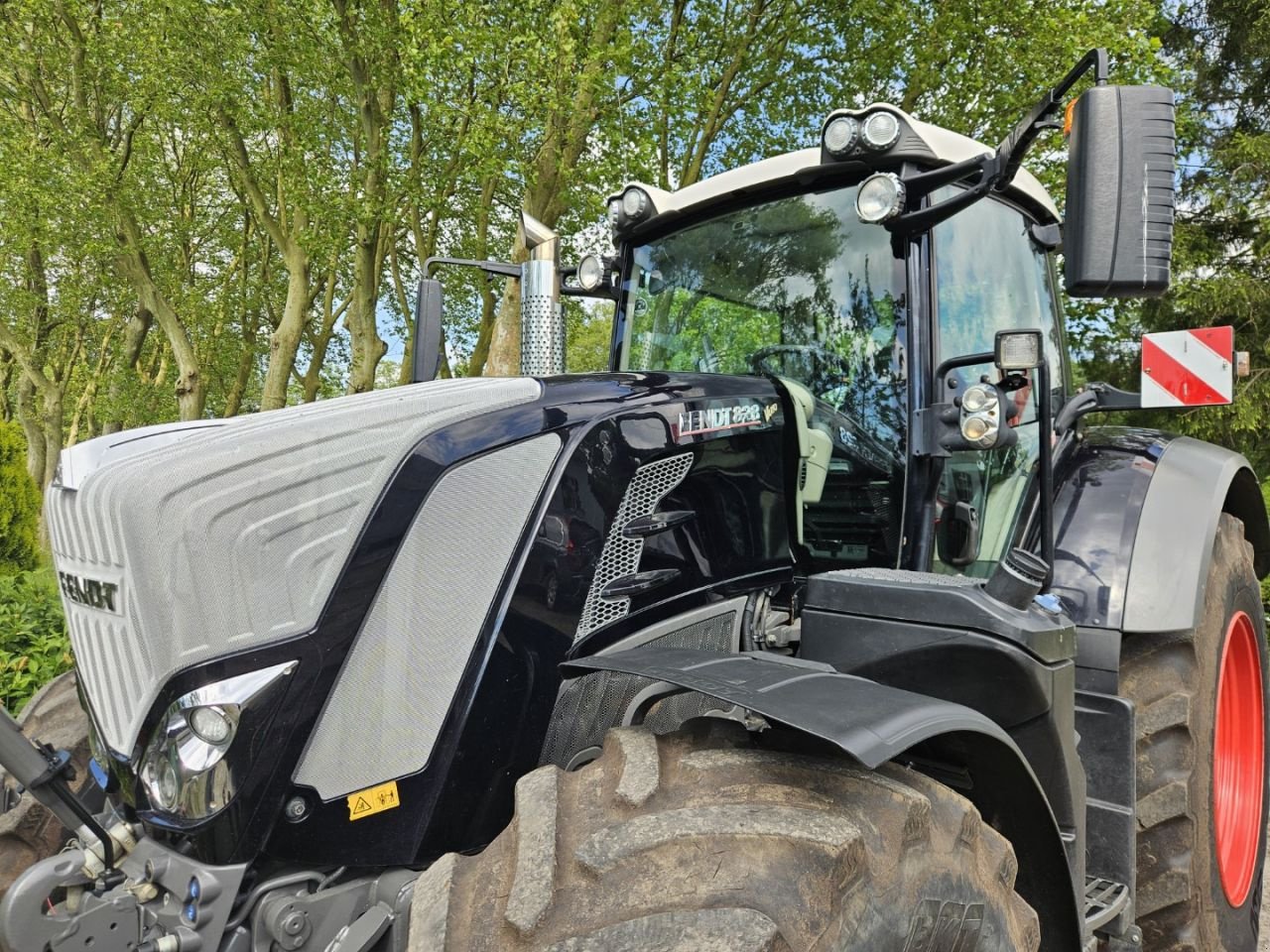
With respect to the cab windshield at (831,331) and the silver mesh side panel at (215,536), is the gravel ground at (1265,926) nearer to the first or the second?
the cab windshield at (831,331)

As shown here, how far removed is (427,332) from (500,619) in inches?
57.1

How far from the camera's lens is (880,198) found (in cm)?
205

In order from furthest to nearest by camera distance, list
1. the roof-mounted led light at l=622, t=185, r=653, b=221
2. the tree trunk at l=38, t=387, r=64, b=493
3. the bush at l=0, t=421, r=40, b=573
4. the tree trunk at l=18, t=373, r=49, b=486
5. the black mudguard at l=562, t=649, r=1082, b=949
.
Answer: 1. the tree trunk at l=18, t=373, r=49, b=486
2. the tree trunk at l=38, t=387, r=64, b=493
3. the bush at l=0, t=421, r=40, b=573
4. the roof-mounted led light at l=622, t=185, r=653, b=221
5. the black mudguard at l=562, t=649, r=1082, b=949

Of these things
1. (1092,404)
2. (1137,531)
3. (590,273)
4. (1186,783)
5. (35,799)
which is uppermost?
(590,273)

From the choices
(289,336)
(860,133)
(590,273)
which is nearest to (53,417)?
(289,336)

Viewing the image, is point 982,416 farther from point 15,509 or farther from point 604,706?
point 15,509

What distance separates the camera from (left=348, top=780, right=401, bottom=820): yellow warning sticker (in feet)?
4.96

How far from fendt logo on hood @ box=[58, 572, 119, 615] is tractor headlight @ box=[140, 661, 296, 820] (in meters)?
0.23

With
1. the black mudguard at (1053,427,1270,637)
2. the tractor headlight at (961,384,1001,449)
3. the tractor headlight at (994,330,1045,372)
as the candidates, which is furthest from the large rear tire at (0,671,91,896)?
the black mudguard at (1053,427,1270,637)

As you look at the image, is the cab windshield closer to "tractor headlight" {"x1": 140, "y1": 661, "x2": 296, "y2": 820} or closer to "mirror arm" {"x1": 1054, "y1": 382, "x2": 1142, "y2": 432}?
"mirror arm" {"x1": 1054, "y1": 382, "x2": 1142, "y2": 432}

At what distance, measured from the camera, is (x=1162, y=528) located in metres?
2.44

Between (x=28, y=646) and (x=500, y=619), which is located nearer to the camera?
(x=500, y=619)

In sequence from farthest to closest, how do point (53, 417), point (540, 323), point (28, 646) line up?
1. point (53, 417)
2. point (28, 646)
3. point (540, 323)

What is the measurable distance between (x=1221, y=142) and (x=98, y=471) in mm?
12944
